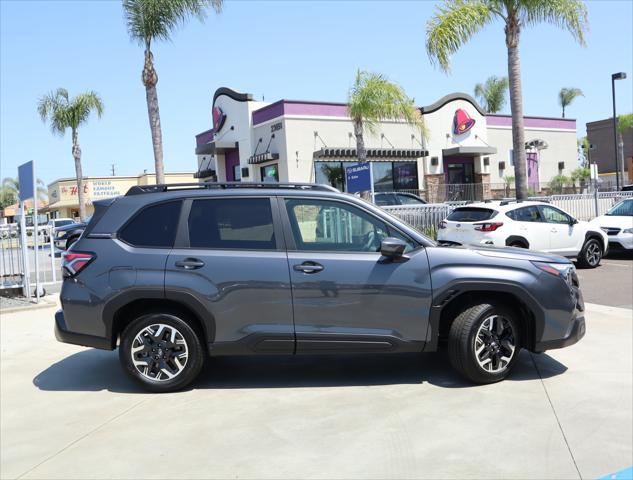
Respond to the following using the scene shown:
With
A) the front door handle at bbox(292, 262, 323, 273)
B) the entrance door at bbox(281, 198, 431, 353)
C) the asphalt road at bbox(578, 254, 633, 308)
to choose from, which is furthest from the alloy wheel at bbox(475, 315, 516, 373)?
the asphalt road at bbox(578, 254, 633, 308)

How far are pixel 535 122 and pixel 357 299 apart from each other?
36.1 metres

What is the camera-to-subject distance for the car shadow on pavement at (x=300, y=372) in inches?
215

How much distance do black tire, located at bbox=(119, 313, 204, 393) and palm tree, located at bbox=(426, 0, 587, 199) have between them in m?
14.4

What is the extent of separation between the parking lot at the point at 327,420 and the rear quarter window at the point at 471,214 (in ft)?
20.0

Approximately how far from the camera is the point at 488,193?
3231 cm

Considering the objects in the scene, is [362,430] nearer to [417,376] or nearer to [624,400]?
[417,376]

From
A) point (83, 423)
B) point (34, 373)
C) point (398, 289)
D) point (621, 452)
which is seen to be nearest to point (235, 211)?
point (398, 289)

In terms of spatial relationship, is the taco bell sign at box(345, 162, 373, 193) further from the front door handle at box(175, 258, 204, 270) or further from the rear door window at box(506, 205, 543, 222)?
the front door handle at box(175, 258, 204, 270)

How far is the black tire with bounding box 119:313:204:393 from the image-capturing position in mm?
5137

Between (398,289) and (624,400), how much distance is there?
203cm

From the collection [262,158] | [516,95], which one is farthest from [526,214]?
[262,158]

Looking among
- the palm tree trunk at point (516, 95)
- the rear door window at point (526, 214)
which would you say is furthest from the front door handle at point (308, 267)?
the palm tree trunk at point (516, 95)

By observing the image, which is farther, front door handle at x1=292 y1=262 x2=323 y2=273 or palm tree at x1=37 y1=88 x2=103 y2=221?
palm tree at x1=37 y1=88 x2=103 y2=221

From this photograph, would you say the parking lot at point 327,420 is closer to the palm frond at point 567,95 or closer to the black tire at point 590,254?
the black tire at point 590,254
